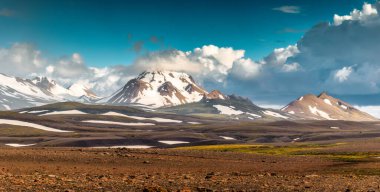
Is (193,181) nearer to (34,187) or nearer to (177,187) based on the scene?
(177,187)

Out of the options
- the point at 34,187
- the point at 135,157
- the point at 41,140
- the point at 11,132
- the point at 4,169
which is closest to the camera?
the point at 34,187

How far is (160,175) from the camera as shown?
4850cm

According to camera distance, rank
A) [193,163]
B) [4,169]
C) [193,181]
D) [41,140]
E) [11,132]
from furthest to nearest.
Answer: [11,132] → [41,140] → [193,163] → [4,169] → [193,181]

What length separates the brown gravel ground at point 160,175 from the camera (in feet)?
120

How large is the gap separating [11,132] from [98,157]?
132 meters

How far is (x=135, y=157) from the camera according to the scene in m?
72.5

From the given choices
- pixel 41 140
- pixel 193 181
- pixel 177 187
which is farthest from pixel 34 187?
pixel 41 140

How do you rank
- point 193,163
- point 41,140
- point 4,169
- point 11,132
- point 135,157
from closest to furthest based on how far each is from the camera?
point 4,169 < point 193,163 < point 135,157 < point 41,140 < point 11,132

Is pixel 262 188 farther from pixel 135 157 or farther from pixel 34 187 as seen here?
pixel 135 157

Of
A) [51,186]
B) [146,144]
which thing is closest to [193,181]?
[51,186]

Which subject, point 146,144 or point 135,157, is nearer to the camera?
point 135,157

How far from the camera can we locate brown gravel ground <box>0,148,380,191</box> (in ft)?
120

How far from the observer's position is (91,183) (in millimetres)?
38031

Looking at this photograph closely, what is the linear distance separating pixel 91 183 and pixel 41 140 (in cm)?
11817
